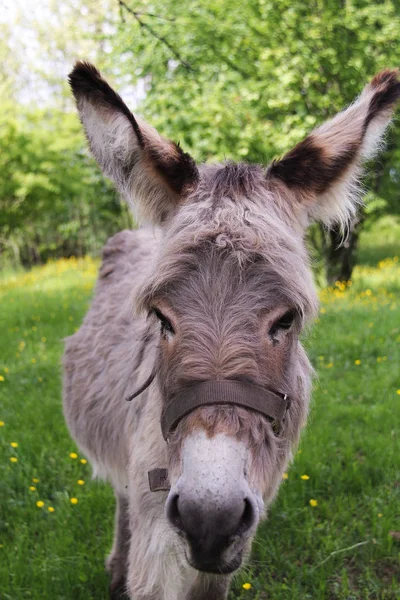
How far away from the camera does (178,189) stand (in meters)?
2.00

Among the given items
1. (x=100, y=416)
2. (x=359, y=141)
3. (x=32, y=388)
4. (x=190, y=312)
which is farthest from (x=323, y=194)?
(x=32, y=388)

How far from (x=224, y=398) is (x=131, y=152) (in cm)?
94

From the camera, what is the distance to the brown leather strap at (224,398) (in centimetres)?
156

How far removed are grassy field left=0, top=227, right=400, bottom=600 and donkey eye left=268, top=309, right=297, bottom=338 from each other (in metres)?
0.65

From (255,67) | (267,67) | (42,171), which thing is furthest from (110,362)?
(42,171)

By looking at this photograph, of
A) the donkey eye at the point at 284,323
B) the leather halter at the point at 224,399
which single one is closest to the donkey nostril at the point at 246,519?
the leather halter at the point at 224,399

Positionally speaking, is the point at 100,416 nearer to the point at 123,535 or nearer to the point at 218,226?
the point at 123,535

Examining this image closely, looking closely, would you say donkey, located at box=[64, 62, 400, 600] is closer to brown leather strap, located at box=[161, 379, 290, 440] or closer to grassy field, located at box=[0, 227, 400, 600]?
brown leather strap, located at box=[161, 379, 290, 440]

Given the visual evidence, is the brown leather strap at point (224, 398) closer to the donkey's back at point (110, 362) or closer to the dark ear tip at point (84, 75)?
the donkey's back at point (110, 362)

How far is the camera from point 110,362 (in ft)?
10.5

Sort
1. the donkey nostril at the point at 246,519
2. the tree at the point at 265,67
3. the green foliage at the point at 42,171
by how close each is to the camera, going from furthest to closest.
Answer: the green foliage at the point at 42,171, the tree at the point at 265,67, the donkey nostril at the point at 246,519

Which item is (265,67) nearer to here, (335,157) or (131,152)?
(335,157)

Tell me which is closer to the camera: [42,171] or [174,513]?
A: [174,513]

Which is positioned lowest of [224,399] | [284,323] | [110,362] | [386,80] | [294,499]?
[294,499]
